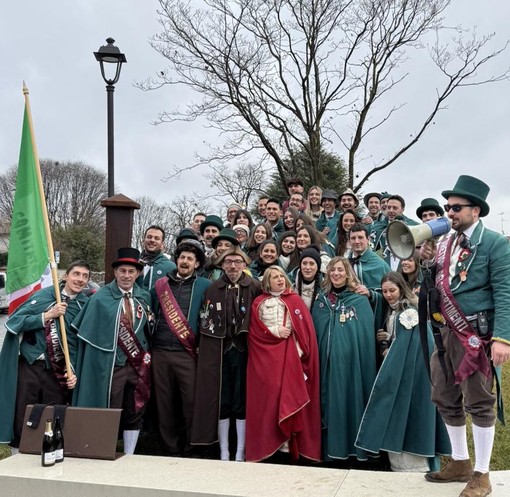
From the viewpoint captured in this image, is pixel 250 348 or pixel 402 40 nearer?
pixel 250 348

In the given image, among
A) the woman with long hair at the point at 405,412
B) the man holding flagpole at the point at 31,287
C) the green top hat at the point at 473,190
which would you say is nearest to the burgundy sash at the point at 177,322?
the man holding flagpole at the point at 31,287

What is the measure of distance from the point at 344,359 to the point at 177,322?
161 cm

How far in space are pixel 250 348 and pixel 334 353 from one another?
79cm

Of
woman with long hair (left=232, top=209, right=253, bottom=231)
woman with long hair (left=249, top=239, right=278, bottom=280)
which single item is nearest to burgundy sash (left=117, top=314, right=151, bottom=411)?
woman with long hair (left=249, top=239, right=278, bottom=280)

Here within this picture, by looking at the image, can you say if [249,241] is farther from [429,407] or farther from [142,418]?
[429,407]

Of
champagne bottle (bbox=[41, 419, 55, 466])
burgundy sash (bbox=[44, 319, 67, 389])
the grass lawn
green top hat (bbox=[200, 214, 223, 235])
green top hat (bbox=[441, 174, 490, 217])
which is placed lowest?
the grass lawn

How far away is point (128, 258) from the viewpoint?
5.43 meters

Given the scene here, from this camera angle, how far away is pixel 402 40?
580 inches

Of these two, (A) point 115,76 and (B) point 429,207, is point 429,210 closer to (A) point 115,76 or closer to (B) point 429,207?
(B) point 429,207

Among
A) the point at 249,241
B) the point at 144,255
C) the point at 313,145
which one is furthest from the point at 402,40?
the point at 144,255

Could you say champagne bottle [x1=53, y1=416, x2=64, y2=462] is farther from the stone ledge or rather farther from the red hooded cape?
the red hooded cape

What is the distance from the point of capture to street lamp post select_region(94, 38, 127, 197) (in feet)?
25.3

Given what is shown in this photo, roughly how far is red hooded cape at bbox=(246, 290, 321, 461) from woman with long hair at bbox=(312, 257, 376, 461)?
0.11 m

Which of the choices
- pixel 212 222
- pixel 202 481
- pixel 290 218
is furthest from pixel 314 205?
pixel 202 481
